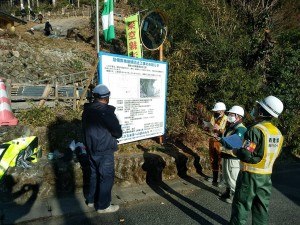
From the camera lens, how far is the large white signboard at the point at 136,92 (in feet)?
16.2

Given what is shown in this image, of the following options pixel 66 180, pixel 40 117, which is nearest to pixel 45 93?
pixel 40 117

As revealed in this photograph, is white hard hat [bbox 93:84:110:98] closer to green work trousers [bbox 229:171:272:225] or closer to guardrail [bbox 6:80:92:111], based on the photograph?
green work trousers [bbox 229:171:272:225]

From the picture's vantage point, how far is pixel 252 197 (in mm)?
3105

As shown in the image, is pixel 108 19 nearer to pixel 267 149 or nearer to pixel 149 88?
pixel 149 88

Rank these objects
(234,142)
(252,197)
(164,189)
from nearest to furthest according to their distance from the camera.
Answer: (234,142) < (252,197) < (164,189)

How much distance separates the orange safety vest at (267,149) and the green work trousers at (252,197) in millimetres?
63

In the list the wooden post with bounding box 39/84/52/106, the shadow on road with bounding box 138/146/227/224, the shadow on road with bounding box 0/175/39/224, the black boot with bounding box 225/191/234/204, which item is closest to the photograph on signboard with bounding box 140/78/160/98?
the shadow on road with bounding box 138/146/227/224

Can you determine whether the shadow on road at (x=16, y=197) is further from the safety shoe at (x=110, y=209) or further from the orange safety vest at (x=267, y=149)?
the orange safety vest at (x=267, y=149)

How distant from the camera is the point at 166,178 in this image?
219 inches

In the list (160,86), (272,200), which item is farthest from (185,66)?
(272,200)

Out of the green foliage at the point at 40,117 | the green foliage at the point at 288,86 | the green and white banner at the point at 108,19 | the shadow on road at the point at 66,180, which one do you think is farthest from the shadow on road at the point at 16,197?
the green foliage at the point at 288,86

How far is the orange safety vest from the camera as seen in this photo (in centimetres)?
299

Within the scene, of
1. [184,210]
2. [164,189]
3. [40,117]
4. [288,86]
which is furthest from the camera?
[288,86]

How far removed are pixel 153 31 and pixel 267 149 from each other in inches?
171
